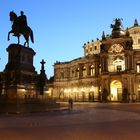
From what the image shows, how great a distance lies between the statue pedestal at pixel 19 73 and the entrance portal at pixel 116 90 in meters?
45.9

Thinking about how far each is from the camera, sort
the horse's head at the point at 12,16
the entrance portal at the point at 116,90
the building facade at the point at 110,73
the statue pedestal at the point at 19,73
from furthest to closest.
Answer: the entrance portal at the point at 116,90
the building facade at the point at 110,73
the horse's head at the point at 12,16
the statue pedestal at the point at 19,73

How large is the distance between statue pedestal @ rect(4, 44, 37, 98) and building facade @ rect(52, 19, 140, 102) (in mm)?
42107

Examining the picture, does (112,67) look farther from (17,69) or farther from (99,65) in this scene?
(17,69)

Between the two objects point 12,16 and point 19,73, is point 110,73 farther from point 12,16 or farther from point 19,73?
point 19,73

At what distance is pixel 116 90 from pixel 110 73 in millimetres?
4910

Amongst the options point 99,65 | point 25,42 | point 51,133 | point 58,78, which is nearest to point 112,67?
point 99,65

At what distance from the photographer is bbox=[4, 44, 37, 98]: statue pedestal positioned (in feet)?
80.8

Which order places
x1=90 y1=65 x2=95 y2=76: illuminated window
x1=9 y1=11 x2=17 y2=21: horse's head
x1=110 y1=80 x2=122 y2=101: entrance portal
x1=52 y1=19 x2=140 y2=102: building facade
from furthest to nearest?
1. x1=90 y1=65 x2=95 y2=76: illuminated window
2. x1=110 y1=80 x2=122 y2=101: entrance portal
3. x1=52 y1=19 x2=140 y2=102: building facade
4. x1=9 y1=11 x2=17 y2=21: horse's head

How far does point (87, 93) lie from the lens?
260 ft

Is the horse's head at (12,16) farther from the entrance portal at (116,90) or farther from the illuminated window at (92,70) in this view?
the illuminated window at (92,70)

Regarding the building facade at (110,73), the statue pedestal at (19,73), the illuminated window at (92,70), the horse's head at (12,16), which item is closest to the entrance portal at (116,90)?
the building facade at (110,73)

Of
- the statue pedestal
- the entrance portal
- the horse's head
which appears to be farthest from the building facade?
the horse's head

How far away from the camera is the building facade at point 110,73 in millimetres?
69438

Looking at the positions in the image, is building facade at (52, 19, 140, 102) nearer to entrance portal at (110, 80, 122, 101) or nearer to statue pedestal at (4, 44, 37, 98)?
entrance portal at (110, 80, 122, 101)
